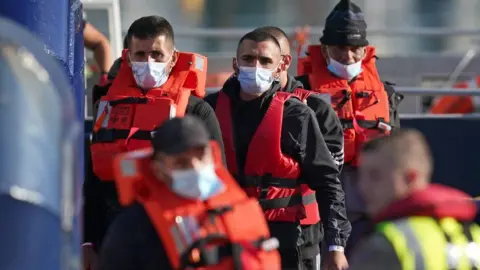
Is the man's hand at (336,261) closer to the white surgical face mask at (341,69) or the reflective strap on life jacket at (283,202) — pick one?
the reflective strap on life jacket at (283,202)

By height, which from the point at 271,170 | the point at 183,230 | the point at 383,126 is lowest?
the point at 383,126

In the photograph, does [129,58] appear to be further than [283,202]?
Yes

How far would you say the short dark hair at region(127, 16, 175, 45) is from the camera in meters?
6.34

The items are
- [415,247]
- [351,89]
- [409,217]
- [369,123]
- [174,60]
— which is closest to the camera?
[415,247]

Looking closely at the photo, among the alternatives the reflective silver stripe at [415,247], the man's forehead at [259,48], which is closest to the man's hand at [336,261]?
the man's forehead at [259,48]

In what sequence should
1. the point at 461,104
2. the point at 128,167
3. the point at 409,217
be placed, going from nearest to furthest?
the point at 409,217 < the point at 128,167 < the point at 461,104

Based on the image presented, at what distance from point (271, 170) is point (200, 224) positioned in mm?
1780

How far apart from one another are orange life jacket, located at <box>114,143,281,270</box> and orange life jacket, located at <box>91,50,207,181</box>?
1535 mm

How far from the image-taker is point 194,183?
4.55 meters

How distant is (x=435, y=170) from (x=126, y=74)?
3.79 metres

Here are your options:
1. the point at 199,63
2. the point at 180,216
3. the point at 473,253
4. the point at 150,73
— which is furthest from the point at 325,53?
the point at 473,253

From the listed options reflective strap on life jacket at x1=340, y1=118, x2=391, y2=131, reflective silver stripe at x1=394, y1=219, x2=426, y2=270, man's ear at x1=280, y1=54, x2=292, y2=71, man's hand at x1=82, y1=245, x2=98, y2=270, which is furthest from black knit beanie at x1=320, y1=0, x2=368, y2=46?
reflective silver stripe at x1=394, y1=219, x2=426, y2=270

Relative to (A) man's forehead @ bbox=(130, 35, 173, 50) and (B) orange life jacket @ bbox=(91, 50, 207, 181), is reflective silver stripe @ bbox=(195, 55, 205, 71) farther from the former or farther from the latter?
(A) man's forehead @ bbox=(130, 35, 173, 50)

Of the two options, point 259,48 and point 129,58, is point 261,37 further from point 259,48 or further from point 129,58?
point 129,58
